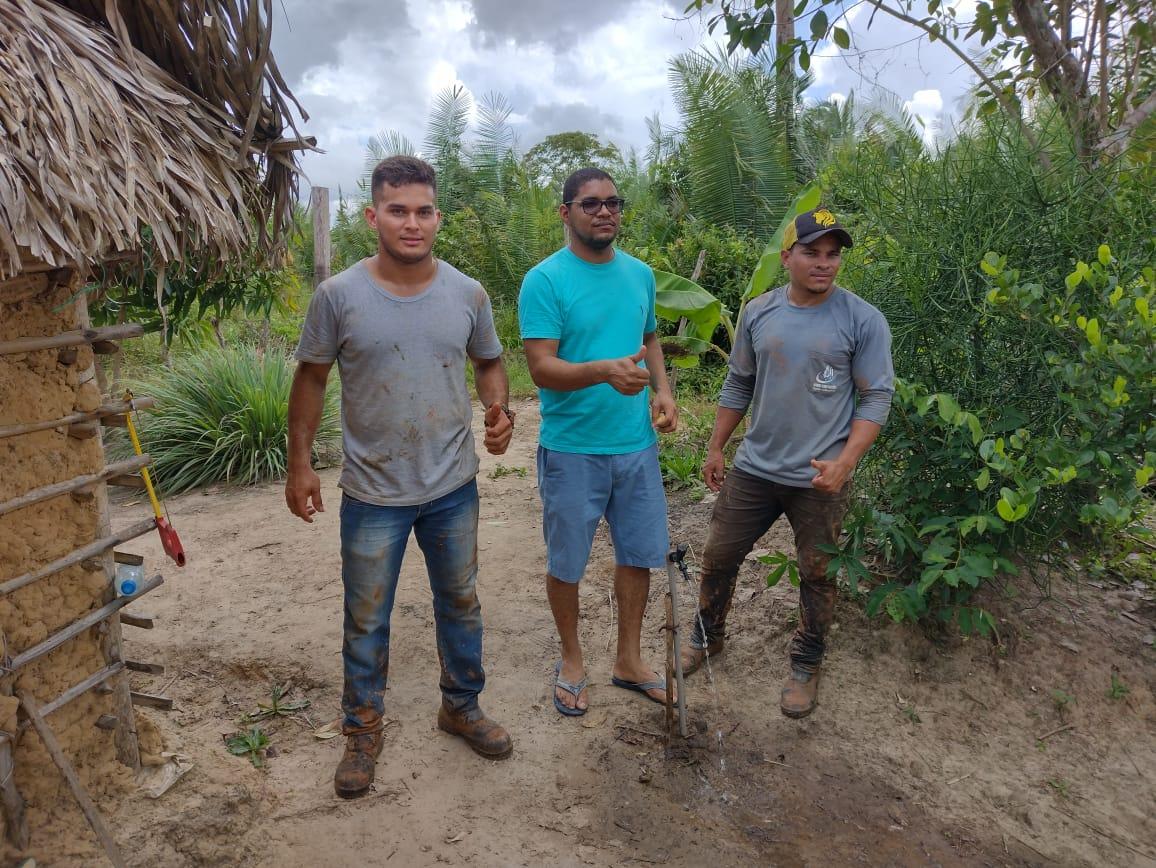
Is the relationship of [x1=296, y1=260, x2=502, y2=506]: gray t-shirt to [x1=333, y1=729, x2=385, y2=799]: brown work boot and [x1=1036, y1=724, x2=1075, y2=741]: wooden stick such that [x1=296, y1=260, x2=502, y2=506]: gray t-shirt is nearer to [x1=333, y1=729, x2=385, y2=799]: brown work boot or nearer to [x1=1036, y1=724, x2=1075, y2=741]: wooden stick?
[x1=333, y1=729, x2=385, y2=799]: brown work boot

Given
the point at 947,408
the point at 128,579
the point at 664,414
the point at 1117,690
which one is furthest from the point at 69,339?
the point at 1117,690

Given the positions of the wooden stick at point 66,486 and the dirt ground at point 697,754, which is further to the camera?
the dirt ground at point 697,754

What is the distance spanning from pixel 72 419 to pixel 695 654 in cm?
269

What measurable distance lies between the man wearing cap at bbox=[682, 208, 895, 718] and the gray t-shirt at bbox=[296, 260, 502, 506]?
4.16 feet

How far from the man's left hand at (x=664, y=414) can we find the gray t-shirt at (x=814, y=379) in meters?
0.36

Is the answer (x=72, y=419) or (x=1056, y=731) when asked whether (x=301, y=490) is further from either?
(x=1056, y=731)

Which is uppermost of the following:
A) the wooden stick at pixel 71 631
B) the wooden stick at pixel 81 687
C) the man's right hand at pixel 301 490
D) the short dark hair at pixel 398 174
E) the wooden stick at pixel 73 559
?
the short dark hair at pixel 398 174

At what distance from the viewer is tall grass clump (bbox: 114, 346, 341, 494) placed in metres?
7.15

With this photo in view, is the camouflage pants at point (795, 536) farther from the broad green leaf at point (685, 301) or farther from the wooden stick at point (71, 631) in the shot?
the wooden stick at point (71, 631)

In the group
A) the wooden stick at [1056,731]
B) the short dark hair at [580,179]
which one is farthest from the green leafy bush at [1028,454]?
the short dark hair at [580,179]

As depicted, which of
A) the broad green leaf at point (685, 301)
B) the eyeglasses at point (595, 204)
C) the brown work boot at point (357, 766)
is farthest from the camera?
the broad green leaf at point (685, 301)

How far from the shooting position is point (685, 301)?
5.19 metres

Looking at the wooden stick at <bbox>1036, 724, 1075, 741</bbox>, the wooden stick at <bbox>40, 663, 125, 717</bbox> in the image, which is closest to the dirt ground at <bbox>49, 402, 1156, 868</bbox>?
the wooden stick at <bbox>1036, 724, 1075, 741</bbox>

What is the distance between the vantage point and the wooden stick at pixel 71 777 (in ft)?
8.39
